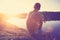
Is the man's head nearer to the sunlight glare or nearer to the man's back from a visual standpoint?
the man's back

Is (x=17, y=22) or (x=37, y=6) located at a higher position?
(x=37, y=6)

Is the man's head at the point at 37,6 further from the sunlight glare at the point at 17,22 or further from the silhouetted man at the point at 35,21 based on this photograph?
the sunlight glare at the point at 17,22

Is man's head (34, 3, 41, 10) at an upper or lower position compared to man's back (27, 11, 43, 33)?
upper

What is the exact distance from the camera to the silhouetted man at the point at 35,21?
1612mm

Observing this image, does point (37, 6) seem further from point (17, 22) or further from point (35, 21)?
point (17, 22)

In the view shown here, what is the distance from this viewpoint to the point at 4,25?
1577 mm

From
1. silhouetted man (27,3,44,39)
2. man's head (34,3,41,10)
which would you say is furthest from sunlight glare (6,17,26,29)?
man's head (34,3,41,10)

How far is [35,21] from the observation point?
1.62 m

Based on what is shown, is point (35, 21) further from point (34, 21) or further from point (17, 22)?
point (17, 22)

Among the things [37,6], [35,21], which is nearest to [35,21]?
[35,21]

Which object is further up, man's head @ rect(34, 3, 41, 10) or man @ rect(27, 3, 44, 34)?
man's head @ rect(34, 3, 41, 10)

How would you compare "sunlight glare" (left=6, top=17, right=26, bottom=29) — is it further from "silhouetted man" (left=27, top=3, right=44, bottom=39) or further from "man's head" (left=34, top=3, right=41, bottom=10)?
"man's head" (left=34, top=3, right=41, bottom=10)

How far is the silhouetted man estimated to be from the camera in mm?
1612

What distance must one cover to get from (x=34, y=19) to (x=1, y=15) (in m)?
0.31
